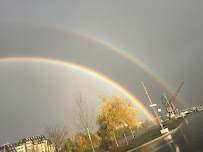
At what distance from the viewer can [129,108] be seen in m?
32.6

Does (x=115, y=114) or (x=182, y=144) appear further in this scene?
(x=115, y=114)

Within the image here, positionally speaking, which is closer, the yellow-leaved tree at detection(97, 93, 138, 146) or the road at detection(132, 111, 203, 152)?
the road at detection(132, 111, 203, 152)

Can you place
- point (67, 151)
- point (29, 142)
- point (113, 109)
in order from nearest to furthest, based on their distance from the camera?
point (113, 109) → point (67, 151) → point (29, 142)

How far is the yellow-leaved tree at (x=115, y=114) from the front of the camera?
2945 centimetres

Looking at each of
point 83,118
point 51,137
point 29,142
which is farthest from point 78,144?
point 29,142

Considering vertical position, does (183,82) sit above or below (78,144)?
above

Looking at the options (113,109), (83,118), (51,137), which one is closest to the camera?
Answer: (83,118)

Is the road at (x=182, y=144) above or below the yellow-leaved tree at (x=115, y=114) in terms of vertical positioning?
below

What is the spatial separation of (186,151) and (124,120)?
69.2 ft

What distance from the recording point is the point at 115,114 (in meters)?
29.4

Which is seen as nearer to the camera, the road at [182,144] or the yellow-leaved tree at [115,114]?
the road at [182,144]

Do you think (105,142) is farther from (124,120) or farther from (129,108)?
(129,108)

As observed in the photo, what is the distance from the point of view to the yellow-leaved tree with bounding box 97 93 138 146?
29.5m

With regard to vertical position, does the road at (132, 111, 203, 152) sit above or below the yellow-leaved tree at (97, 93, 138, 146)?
below
